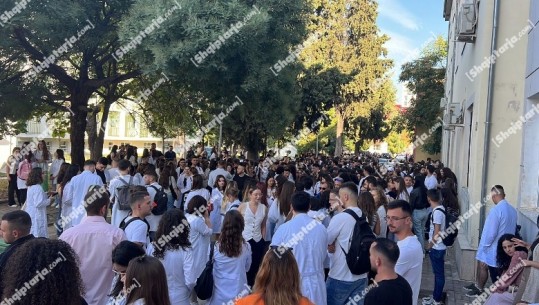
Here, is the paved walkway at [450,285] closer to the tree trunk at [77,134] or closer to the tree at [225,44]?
the tree trunk at [77,134]

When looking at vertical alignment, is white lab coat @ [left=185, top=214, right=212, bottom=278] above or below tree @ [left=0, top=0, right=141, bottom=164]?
below

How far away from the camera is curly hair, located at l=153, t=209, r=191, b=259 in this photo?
15.5 feet

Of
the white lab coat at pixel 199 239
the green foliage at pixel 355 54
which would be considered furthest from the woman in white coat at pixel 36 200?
the green foliage at pixel 355 54

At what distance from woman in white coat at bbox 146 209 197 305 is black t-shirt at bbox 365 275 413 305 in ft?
6.39

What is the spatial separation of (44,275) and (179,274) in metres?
2.21

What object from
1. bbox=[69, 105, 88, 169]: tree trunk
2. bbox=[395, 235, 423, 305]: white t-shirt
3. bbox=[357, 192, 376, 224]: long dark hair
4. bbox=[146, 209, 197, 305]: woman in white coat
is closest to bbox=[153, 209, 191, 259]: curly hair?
bbox=[146, 209, 197, 305]: woman in white coat

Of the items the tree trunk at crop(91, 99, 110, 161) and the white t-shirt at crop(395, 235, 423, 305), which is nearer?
the white t-shirt at crop(395, 235, 423, 305)

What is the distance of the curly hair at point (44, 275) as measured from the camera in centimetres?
261

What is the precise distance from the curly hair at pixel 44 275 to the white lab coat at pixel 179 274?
1942 mm

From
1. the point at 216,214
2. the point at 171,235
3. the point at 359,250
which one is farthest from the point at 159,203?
the point at 359,250

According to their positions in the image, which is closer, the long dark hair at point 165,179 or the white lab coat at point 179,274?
the white lab coat at point 179,274

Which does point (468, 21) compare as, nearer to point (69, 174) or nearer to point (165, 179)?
point (165, 179)

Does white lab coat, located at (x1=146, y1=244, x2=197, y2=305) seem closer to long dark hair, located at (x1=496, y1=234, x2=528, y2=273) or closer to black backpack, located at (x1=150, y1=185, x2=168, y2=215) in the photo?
black backpack, located at (x1=150, y1=185, x2=168, y2=215)

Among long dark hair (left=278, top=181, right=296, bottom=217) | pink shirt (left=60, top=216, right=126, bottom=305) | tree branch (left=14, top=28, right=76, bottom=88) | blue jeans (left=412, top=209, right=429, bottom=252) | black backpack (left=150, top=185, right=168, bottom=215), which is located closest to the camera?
pink shirt (left=60, top=216, right=126, bottom=305)
